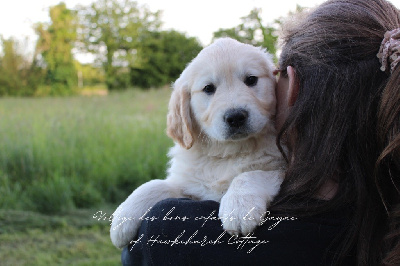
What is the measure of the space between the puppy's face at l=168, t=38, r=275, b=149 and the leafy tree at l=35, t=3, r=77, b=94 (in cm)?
1018

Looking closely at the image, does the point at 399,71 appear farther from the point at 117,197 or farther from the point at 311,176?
the point at 117,197

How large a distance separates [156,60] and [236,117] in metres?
12.3

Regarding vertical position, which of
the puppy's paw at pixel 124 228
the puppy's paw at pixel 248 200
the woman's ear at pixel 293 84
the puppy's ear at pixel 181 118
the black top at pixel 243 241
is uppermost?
the woman's ear at pixel 293 84

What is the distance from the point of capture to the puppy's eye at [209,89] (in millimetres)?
2307

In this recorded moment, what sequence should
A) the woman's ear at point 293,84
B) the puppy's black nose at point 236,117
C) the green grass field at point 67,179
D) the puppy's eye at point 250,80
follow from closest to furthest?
the woman's ear at point 293,84, the puppy's black nose at point 236,117, the puppy's eye at point 250,80, the green grass field at point 67,179

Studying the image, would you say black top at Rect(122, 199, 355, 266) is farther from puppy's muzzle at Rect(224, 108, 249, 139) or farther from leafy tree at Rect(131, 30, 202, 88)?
leafy tree at Rect(131, 30, 202, 88)

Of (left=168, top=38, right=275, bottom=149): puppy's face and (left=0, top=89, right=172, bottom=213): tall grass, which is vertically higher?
(left=168, top=38, right=275, bottom=149): puppy's face

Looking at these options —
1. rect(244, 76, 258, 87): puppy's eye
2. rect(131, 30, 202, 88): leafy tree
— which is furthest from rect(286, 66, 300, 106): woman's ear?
rect(131, 30, 202, 88): leafy tree

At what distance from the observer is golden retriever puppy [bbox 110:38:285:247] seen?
2.01m

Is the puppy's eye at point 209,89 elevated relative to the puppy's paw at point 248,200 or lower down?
elevated

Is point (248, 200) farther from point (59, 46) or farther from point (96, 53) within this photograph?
point (96, 53)

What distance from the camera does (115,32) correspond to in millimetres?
20125

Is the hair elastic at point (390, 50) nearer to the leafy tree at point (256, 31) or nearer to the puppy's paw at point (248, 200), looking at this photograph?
the puppy's paw at point (248, 200)

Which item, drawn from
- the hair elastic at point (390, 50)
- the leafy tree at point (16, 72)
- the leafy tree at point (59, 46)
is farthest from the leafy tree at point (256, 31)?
the leafy tree at point (16, 72)
